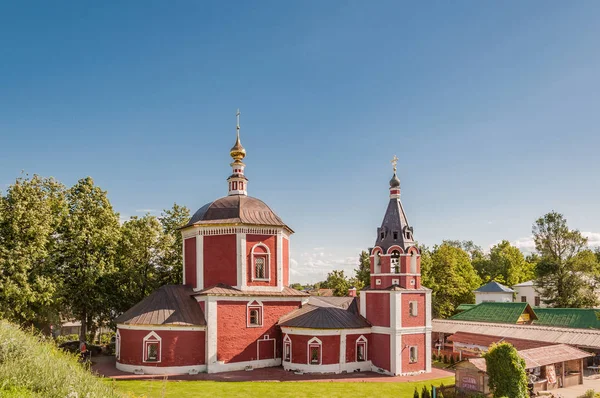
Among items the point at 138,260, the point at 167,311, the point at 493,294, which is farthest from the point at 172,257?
the point at 493,294

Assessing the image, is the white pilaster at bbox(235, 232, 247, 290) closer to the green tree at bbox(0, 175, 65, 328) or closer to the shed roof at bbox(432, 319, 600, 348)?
the green tree at bbox(0, 175, 65, 328)

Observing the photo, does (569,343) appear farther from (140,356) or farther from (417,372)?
(140,356)

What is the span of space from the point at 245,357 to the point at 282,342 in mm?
2237

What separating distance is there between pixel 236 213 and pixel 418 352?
12.3 m

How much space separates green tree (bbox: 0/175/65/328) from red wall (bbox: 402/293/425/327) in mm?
18567

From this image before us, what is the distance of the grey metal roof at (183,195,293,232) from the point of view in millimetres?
26125

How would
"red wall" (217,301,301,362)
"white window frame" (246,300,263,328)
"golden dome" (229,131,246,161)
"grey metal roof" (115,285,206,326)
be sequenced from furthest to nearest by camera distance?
"golden dome" (229,131,246,161)
"white window frame" (246,300,263,328)
"red wall" (217,301,301,362)
"grey metal roof" (115,285,206,326)

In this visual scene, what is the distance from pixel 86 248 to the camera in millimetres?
27547

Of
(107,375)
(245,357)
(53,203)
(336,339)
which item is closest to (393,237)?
(336,339)

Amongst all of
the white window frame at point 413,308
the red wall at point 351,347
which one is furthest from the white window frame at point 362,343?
the white window frame at point 413,308

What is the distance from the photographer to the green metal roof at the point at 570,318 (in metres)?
30.4

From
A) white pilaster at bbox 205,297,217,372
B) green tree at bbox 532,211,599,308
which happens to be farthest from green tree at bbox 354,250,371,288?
white pilaster at bbox 205,297,217,372

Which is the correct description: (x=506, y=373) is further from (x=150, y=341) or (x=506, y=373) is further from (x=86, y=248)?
(x=86, y=248)

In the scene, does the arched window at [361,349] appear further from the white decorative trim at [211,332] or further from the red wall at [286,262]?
the white decorative trim at [211,332]
